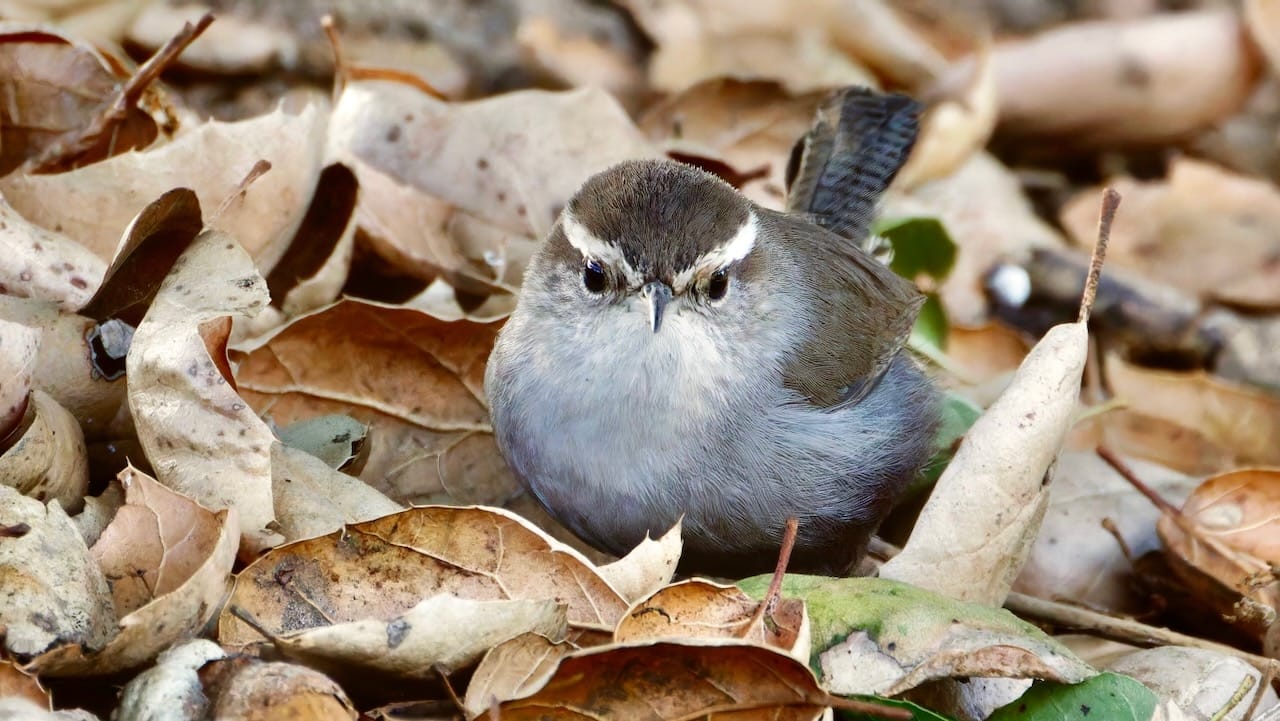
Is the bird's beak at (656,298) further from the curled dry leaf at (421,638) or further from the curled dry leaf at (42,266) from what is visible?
the curled dry leaf at (42,266)

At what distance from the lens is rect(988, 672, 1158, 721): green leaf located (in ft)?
10.7

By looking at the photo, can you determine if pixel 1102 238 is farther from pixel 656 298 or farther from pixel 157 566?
pixel 157 566

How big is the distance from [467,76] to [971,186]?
7.87 ft

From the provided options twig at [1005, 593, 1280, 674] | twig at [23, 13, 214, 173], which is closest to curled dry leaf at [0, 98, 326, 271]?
twig at [23, 13, 214, 173]

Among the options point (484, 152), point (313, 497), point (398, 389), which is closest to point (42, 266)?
point (313, 497)

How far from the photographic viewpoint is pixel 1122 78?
7453 millimetres

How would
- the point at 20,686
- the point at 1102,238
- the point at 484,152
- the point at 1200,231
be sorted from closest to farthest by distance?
1. the point at 20,686
2. the point at 1102,238
3. the point at 484,152
4. the point at 1200,231

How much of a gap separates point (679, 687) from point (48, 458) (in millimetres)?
1510

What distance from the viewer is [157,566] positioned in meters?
3.23

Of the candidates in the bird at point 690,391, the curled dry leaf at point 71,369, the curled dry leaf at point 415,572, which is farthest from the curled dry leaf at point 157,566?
the bird at point 690,391

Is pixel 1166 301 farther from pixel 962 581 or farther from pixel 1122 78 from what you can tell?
pixel 962 581

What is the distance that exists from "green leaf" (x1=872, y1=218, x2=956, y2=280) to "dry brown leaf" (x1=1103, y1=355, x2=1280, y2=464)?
32.2 inches

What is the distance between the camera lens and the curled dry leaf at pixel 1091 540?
4.59 metres

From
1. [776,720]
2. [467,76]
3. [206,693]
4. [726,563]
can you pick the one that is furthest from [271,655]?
[467,76]
